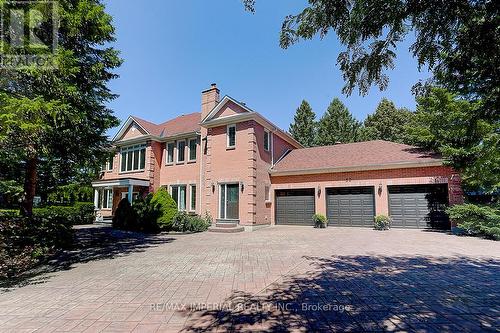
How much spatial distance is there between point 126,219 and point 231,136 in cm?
872

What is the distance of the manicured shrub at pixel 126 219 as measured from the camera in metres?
16.6

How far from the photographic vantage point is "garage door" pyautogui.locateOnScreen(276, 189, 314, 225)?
18438 mm

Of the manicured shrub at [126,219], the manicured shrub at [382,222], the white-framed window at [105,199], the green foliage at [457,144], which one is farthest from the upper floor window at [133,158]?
the green foliage at [457,144]

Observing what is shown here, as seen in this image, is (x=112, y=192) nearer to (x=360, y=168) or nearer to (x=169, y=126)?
(x=169, y=126)

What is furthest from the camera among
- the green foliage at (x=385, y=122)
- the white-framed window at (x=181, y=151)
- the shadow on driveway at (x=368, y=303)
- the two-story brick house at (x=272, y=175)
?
the green foliage at (x=385, y=122)

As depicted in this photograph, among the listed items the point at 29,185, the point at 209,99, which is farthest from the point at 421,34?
the point at 209,99

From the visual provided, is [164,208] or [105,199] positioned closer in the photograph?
[164,208]

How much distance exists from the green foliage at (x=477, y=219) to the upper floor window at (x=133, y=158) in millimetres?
21477

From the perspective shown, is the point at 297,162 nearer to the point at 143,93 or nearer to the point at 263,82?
the point at 263,82

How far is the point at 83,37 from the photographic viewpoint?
8.98 m

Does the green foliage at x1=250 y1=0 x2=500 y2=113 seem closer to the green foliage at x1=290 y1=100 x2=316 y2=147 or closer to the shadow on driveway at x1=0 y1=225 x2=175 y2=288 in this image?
the shadow on driveway at x1=0 y1=225 x2=175 y2=288

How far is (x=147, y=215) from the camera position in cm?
1587

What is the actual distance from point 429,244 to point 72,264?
498 inches

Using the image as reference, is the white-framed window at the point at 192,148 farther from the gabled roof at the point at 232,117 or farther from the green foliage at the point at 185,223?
the green foliage at the point at 185,223
